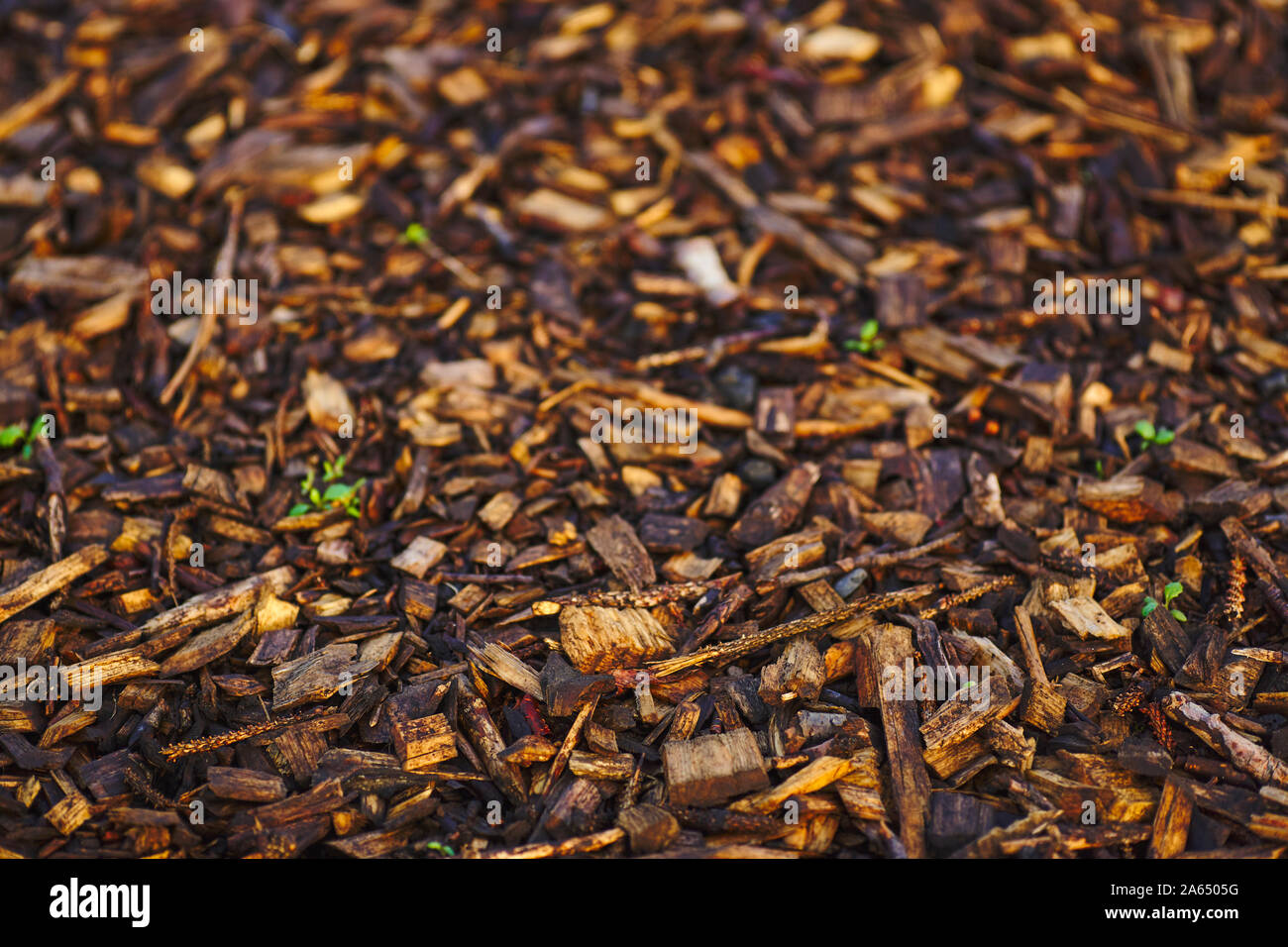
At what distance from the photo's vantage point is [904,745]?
12.8 ft

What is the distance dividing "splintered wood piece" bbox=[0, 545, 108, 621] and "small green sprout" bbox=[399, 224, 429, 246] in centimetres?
287

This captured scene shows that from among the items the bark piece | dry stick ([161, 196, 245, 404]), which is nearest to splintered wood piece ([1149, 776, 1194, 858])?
the bark piece

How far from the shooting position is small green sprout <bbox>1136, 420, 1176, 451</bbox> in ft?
17.2

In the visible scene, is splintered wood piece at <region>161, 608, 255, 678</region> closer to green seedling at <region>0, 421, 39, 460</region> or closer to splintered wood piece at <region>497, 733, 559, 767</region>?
splintered wood piece at <region>497, 733, 559, 767</region>

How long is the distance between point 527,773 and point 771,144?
5.09m

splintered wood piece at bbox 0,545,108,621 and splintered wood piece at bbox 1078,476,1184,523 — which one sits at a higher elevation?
splintered wood piece at bbox 1078,476,1184,523

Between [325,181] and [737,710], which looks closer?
[737,710]

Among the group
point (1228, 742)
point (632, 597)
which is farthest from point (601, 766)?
point (1228, 742)

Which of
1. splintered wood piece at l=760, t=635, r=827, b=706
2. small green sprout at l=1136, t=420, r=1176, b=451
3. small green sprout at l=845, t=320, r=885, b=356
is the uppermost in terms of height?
small green sprout at l=845, t=320, r=885, b=356

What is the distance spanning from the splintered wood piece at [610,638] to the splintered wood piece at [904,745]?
1.00 m

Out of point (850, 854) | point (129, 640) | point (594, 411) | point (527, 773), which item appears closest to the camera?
point (850, 854)

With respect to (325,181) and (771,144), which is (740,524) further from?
(325,181)

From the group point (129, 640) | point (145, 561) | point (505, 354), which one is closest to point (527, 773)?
point (129, 640)

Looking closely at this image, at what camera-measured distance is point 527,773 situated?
391 centimetres
